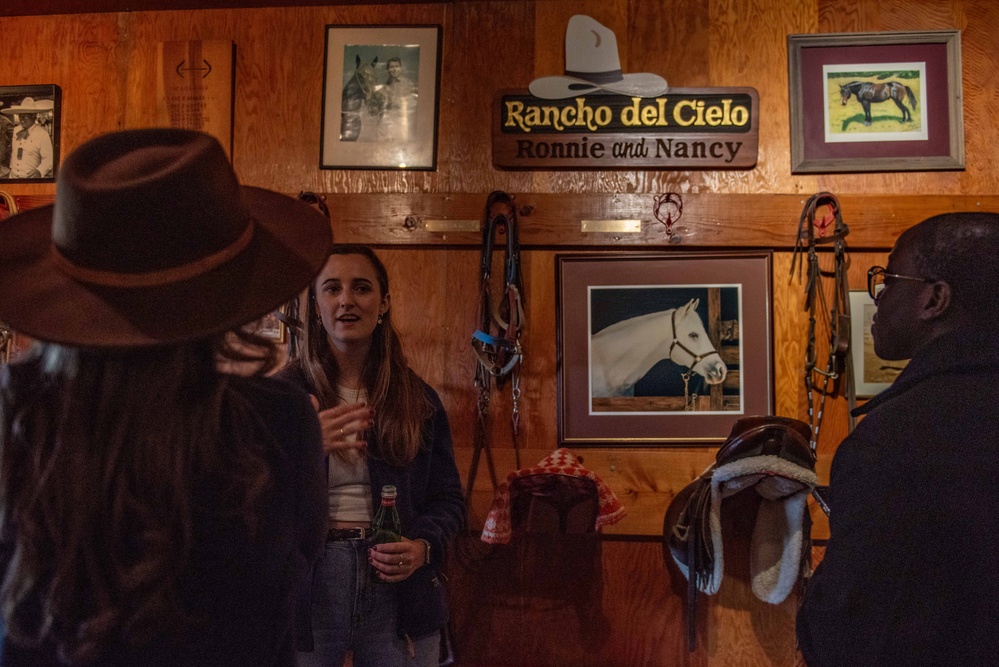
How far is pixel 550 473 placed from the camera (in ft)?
8.13

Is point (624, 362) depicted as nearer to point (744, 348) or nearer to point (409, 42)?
point (744, 348)

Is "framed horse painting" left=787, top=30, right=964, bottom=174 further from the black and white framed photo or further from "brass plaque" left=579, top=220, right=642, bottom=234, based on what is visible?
the black and white framed photo

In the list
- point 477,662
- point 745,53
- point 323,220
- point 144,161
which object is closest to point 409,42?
point 745,53

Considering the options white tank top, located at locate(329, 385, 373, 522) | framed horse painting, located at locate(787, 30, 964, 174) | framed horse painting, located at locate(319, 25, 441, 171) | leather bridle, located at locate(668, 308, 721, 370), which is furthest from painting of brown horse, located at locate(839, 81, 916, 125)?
white tank top, located at locate(329, 385, 373, 522)

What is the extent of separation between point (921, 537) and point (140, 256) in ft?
4.05

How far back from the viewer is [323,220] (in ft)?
3.67

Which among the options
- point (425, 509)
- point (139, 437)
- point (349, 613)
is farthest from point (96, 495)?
point (425, 509)

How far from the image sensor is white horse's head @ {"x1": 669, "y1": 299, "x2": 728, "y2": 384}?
271cm

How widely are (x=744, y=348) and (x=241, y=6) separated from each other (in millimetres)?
2432

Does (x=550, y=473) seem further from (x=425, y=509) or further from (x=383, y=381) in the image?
(x=383, y=381)

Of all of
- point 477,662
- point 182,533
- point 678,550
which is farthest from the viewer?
point 477,662

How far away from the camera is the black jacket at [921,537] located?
3.72 feet

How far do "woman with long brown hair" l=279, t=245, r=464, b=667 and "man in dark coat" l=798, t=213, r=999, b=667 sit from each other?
969mm

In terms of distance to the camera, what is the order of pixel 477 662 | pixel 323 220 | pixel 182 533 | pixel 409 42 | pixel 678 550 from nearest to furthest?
pixel 182 533, pixel 323 220, pixel 678 550, pixel 477 662, pixel 409 42
